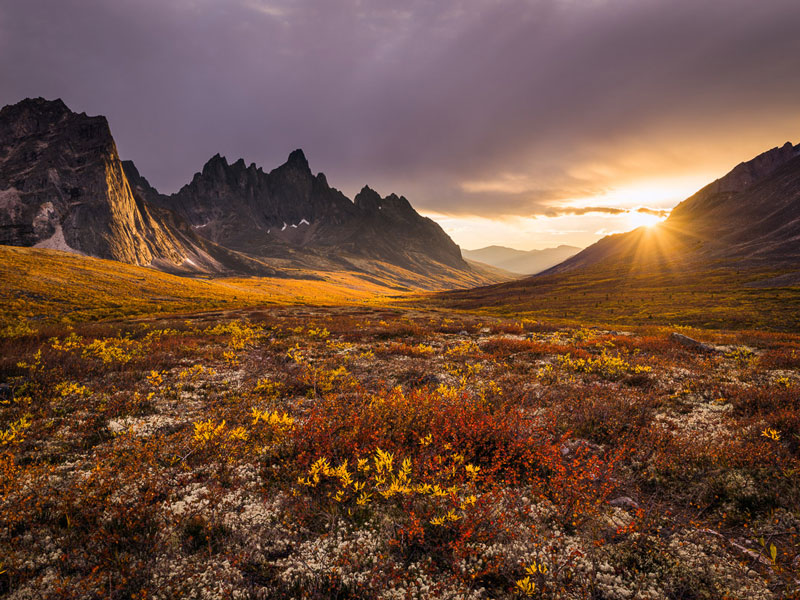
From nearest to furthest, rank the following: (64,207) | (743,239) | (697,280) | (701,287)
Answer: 1. (701,287)
2. (697,280)
3. (743,239)
4. (64,207)

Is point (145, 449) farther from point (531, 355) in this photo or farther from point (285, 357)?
point (531, 355)

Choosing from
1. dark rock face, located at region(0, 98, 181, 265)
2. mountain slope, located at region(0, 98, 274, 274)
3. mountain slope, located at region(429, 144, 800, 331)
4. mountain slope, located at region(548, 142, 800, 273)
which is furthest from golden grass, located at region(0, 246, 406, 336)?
mountain slope, located at region(548, 142, 800, 273)

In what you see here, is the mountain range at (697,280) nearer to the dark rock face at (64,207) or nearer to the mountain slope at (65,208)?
the mountain slope at (65,208)

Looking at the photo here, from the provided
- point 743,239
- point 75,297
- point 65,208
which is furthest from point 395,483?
point 65,208

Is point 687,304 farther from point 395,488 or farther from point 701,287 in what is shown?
point 395,488

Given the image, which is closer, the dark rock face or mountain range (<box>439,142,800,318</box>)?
mountain range (<box>439,142,800,318</box>)

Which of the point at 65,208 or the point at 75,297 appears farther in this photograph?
the point at 65,208

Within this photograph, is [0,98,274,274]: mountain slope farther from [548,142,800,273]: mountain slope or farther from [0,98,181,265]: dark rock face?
[548,142,800,273]: mountain slope

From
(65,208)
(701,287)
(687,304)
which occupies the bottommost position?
(687,304)

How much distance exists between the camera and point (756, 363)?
1428 centimetres

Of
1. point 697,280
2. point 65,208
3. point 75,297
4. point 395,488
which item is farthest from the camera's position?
point 65,208

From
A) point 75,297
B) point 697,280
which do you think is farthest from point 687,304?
point 75,297

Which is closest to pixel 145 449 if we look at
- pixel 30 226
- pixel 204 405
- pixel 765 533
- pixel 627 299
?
pixel 204 405

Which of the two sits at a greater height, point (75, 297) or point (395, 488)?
point (75, 297)
